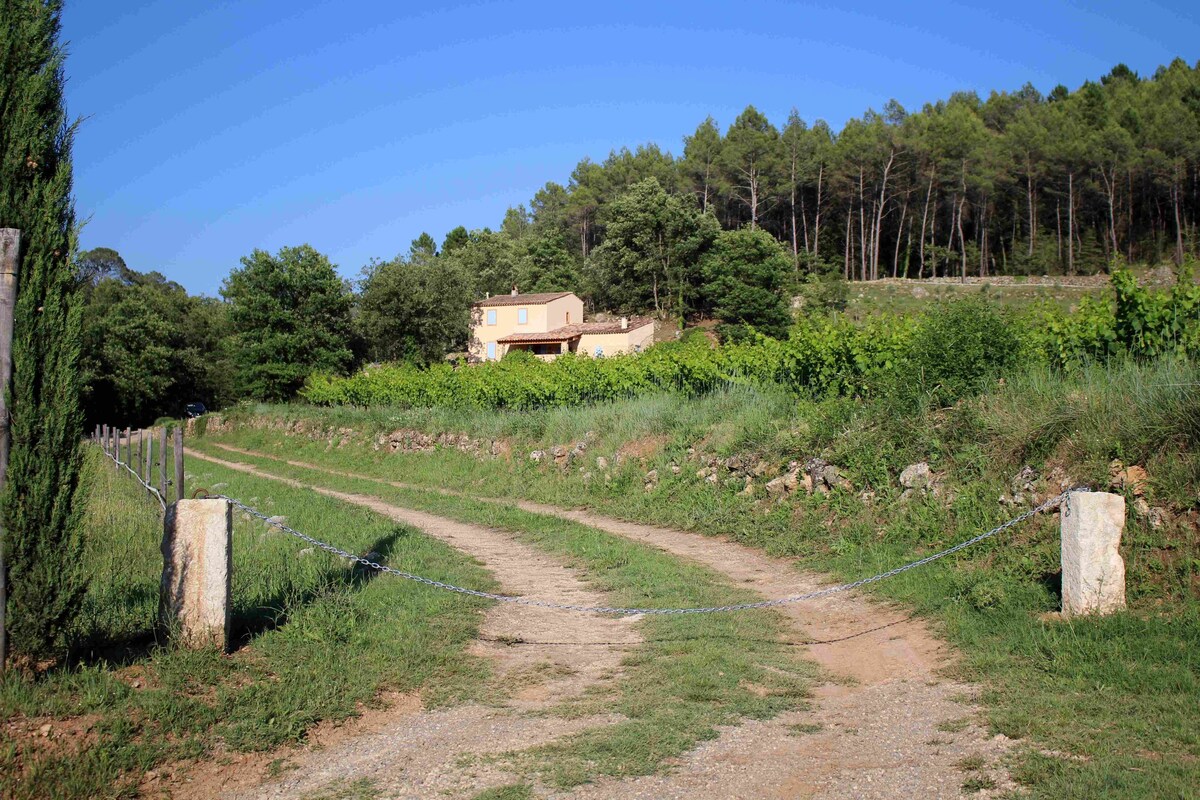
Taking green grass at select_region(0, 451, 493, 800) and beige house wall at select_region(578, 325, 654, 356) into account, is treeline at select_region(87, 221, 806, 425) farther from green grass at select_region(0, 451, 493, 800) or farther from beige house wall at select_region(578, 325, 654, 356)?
green grass at select_region(0, 451, 493, 800)

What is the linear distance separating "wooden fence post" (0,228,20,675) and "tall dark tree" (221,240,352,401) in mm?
47302

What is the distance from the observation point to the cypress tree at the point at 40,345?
5621 millimetres

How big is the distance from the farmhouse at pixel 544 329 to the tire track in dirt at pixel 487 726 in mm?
51911

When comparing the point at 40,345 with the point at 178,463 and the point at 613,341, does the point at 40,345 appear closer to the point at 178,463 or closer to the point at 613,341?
the point at 178,463

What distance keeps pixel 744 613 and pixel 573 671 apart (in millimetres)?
2494

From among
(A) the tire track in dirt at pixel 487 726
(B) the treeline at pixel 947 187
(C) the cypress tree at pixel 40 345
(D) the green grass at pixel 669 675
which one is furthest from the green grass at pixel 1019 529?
(B) the treeline at pixel 947 187

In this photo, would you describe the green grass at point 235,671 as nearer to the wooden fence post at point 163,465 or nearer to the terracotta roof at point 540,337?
the wooden fence post at point 163,465

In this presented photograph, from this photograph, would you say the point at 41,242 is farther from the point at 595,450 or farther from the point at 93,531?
the point at 595,450

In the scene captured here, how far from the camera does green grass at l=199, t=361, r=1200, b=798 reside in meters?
5.11

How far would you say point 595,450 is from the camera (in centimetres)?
1903

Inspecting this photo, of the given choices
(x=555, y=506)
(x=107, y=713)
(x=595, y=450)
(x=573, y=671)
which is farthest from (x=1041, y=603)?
(x=595, y=450)

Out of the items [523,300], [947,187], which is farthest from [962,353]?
[947,187]

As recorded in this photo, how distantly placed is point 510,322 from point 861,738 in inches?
2509

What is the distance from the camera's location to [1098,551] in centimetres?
698
